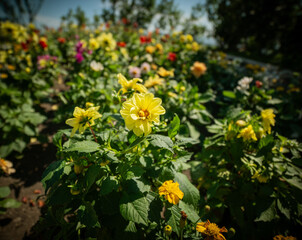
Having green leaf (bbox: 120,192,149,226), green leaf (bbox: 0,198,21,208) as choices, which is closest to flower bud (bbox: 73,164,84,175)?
green leaf (bbox: 120,192,149,226)

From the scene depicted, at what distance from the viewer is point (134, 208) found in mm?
869

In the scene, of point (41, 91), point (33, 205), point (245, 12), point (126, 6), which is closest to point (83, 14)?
point (126, 6)

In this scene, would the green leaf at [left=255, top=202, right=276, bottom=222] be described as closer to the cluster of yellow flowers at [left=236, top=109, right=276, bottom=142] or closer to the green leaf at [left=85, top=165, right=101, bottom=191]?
the cluster of yellow flowers at [left=236, top=109, right=276, bottom=142]

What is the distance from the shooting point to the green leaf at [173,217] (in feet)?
3.04

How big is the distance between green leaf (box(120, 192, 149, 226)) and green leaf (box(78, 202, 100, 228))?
0.17 m

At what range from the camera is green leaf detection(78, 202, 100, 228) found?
854 millimetres

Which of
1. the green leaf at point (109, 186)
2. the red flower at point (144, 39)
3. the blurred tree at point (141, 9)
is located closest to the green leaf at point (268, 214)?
the green leaf at point (109, 186)

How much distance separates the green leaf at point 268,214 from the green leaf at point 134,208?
2.93 feet

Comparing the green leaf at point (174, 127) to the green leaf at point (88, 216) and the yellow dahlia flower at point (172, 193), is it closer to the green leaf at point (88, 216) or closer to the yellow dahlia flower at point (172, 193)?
the yellow dahlia flower at point (172, 193)

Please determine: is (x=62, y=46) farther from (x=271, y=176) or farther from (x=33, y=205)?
(x=271, y=176)

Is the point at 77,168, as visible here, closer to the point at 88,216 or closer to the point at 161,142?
the point at 88,216

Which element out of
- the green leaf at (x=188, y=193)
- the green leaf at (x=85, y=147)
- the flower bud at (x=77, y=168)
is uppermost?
the green leaf at (x=85, y=147)

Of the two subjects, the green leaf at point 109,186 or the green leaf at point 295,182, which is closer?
the green leaf at point 109,186

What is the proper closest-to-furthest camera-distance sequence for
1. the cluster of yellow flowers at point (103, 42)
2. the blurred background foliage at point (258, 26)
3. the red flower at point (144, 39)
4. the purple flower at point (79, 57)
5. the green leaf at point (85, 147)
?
the green leaf at point (85, 147) < the cluster of yellow flowers at point (103, 42) < the purple flower at point (79, 57) < the red flower at point (144, 39) < the blurred background foliage at point (258, 26)
